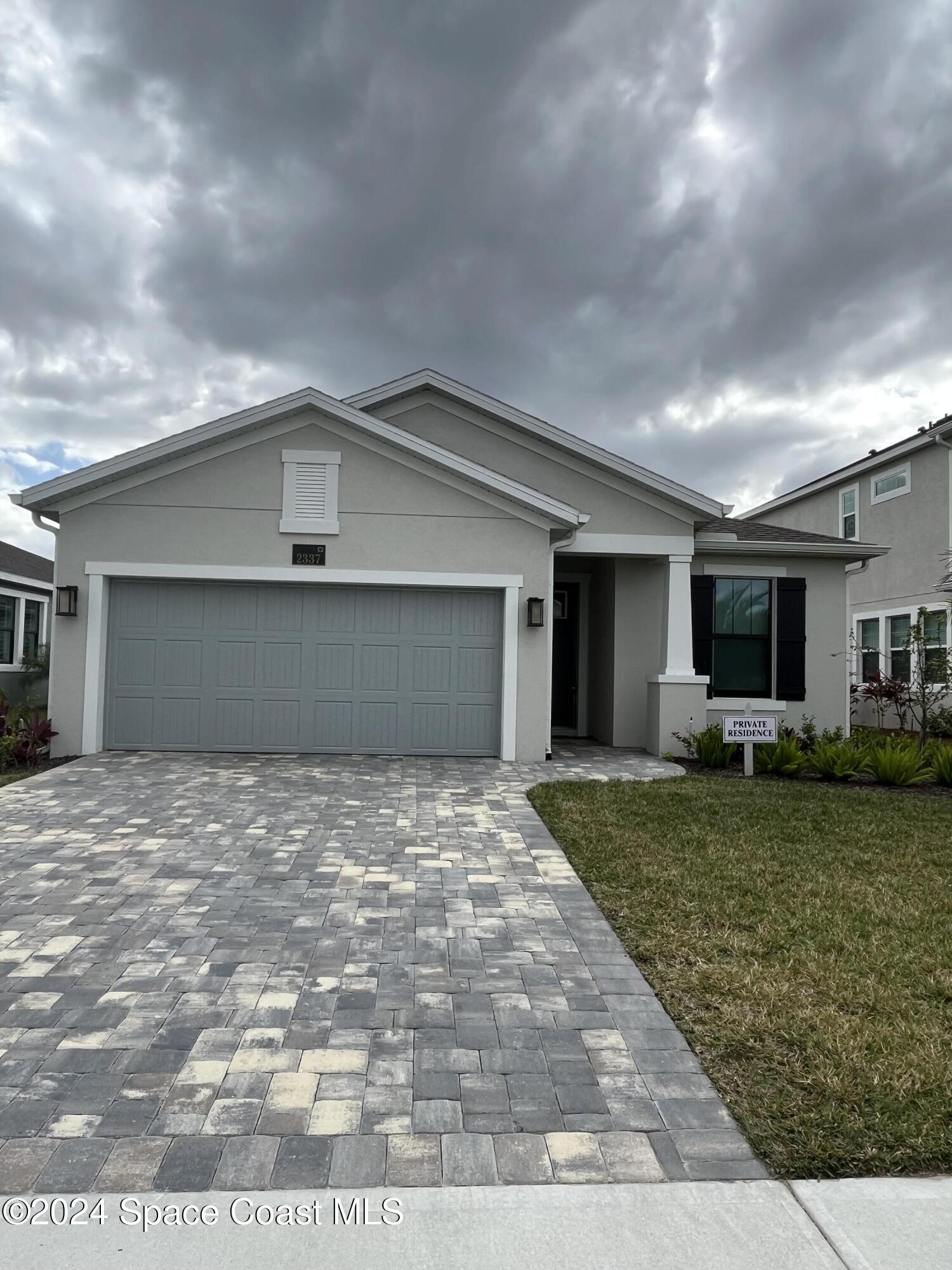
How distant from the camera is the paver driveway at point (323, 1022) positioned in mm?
2529

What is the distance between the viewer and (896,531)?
57.9 feet

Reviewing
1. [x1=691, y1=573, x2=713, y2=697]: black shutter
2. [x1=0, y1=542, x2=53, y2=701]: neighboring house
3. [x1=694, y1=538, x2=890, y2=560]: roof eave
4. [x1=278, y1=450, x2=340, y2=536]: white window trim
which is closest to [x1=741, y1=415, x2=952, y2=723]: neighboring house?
[x1=694, y1=538, x2=890, y2=560]: roof eave

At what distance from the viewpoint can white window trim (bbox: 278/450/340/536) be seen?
10.4 m

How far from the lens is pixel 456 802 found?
7.92m

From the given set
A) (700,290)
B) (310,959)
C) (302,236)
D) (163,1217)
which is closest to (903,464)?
(700,290)

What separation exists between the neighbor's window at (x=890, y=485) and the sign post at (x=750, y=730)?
1033 centimetres

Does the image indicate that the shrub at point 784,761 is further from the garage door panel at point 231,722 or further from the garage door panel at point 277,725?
the garage door panel at point 231,722

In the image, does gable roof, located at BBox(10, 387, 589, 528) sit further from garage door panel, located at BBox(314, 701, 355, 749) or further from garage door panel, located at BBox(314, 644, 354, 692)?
garage door panel, located at BBox(314, 701, 355, 749)

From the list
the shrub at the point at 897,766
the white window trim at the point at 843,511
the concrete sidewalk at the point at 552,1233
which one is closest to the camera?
the concrete sidewalk at the point at 552,1233

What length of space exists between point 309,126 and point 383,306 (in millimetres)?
3845

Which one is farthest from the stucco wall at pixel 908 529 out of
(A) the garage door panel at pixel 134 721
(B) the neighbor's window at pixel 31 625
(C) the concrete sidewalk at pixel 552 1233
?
(B) the neighbor's window at pixel 31 625

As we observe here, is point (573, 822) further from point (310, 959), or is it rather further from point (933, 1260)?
point (933, 1260)

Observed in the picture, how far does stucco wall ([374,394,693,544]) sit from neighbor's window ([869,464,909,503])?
8420 mm

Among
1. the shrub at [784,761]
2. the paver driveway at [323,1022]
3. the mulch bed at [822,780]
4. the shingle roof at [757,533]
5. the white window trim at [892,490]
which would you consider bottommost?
the paver driveway at [323,1022]
